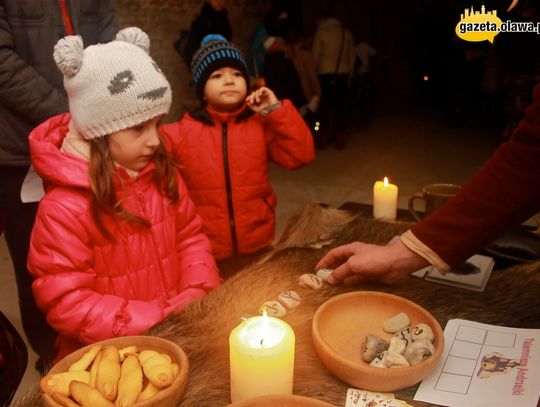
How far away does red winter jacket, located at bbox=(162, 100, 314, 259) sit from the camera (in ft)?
6.23

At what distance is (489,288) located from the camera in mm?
1167

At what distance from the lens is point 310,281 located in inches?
45.1

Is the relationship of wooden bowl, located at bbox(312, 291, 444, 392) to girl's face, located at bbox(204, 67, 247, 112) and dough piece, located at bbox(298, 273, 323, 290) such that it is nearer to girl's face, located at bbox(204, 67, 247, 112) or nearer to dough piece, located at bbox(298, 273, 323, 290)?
dough piece, located at bbox(298, 273, 323, 290)

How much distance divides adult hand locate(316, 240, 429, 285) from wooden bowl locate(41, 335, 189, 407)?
44 centimetres

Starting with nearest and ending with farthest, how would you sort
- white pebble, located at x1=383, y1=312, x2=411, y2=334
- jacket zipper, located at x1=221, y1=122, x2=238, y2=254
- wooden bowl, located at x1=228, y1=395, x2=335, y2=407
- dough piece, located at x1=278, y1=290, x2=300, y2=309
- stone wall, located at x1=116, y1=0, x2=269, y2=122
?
wooden bowl, located at x1=228, y1=395, x2=335, y2=407 < white pebble, located at x1=383, y1=312, x2=411, y2=334 < dough piece, located at x1=278, y1=290, x2=300, y2=309 < jacket zipper, located at x1=221, y1=122, x2=238, y2=254 < stone wall, located at x1=116, y1=0, x2=269, y2=122

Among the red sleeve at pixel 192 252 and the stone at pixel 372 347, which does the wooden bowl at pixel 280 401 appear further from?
the red sleeve at pixel 192 252

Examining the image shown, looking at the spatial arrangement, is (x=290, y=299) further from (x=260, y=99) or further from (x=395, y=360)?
(x=260, y=99)

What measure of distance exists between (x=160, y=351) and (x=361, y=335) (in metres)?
0.37

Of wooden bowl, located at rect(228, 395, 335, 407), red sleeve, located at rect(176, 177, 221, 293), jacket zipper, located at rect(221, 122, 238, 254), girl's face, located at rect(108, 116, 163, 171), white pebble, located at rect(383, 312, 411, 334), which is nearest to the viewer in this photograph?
wooden bowl, located at rect(228, 395, 335, 407)

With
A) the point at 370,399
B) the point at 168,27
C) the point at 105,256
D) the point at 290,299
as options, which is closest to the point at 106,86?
the point at 105,256

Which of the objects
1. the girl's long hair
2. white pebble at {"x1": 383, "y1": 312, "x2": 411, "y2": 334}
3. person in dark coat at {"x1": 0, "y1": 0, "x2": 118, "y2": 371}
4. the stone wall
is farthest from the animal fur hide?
the stone wall

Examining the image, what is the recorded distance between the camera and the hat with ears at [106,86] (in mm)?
1309

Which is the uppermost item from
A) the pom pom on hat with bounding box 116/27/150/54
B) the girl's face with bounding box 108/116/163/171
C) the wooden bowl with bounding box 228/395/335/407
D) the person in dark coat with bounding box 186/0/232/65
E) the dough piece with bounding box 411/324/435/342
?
the person in dark coat with bounding box 186/0/232/65

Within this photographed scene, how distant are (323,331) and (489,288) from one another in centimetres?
45
